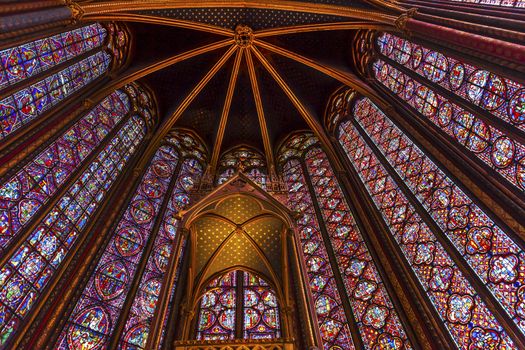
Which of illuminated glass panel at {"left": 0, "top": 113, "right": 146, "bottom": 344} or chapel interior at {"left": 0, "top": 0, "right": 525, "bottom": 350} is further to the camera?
chapel interior at {"left": 0, "top": 0, "right": 525, "bottom": 350}

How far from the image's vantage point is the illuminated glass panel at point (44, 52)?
269 inches

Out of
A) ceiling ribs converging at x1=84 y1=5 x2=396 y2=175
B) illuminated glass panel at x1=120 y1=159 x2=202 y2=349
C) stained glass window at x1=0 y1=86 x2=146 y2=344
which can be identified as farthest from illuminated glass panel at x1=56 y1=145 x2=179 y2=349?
ceiling ribs converging at x1=84 y1=5 x2=396 y2=175

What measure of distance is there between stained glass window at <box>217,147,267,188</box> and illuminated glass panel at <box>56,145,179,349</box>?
2.52 meters

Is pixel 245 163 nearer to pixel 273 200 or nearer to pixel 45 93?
pixel 273 200

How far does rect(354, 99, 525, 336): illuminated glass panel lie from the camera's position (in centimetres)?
530

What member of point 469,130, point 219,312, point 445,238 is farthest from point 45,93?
point 469,130

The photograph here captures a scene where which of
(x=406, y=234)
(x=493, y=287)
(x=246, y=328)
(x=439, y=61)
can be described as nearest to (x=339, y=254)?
(x=406, y=234)

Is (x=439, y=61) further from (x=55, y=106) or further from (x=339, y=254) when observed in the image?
(x=55, y=106)

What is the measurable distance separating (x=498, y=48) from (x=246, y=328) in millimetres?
6358

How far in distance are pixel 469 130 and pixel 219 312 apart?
5914 millimetres

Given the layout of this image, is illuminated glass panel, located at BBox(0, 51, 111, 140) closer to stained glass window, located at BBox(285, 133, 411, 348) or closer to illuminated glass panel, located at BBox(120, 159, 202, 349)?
illuminated glass panel, located at BBox(120, 159, 202, 349)

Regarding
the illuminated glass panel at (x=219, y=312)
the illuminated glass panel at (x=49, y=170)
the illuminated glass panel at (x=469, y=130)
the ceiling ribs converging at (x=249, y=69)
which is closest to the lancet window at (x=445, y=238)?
the illuminated glass panel at (x=469, y=130)

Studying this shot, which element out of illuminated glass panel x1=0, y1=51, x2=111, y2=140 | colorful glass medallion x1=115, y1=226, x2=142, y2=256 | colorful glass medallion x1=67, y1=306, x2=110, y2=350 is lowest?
colorful glass medallion x1=67, y1=306, x2=110, y2=350

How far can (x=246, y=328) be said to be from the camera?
7234 millimetres
